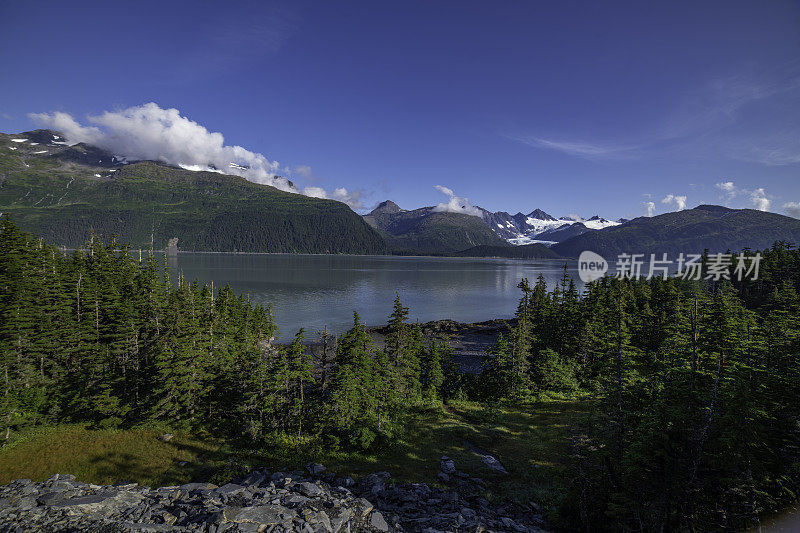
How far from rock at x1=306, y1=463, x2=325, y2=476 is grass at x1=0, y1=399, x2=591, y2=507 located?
0.82 m

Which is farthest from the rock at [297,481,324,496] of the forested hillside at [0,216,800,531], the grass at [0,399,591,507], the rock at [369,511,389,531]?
the forested hillside at [0,216,800,531]

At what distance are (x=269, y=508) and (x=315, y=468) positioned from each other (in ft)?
24.3

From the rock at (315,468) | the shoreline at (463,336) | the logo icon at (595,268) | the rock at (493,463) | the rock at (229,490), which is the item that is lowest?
the shoreline at (463,336)

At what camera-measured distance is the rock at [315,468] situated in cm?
2138

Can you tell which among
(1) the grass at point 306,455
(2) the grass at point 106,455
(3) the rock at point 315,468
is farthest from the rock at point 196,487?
(3) the rock at point 315,468

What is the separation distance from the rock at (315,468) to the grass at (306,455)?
82 centimetres

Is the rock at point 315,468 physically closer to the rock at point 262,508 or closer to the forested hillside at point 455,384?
the rock at point 262,508

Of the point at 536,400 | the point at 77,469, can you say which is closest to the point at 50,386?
the point at 77,469

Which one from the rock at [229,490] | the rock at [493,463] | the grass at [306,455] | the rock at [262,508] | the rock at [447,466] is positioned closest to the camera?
the rock at [262,508]

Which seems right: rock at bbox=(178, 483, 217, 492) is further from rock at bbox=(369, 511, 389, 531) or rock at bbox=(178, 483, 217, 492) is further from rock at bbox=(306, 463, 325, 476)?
rock at bbox=(369, 511, 389, 531)

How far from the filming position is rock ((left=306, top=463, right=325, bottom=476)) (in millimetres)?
21378

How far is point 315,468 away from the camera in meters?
21.7

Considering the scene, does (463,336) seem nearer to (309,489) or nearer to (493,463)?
(493,463)

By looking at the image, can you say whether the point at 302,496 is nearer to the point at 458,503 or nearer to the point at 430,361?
the point at 458,503
